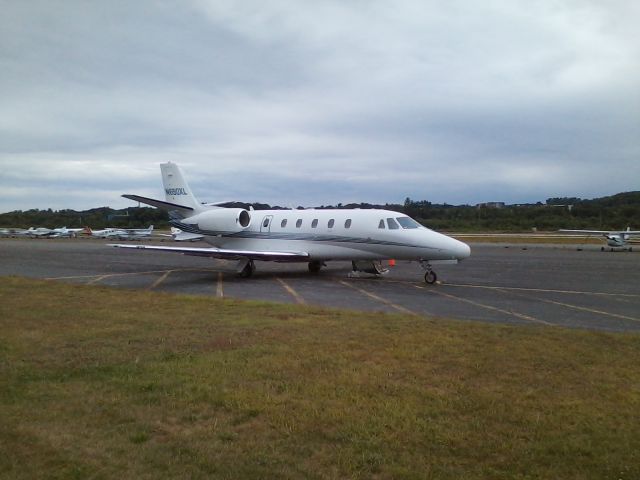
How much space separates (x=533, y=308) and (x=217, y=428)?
9.57 m

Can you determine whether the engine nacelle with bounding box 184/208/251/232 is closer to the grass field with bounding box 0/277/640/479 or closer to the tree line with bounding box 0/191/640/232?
the grass field with bounding box 0/277/640/479

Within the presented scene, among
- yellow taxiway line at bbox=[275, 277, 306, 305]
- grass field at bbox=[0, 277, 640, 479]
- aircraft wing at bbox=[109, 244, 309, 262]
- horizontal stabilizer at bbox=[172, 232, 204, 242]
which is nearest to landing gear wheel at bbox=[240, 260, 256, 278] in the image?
aircraft wing at bbox=[109, 244, 309, 262]

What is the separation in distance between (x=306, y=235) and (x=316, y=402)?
15.4 metres

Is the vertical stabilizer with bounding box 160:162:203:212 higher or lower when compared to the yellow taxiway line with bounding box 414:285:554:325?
higher

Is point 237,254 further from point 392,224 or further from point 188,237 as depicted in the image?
point 392,224

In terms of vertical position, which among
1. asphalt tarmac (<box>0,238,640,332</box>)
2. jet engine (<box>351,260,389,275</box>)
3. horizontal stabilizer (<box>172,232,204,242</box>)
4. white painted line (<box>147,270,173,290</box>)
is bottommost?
white painted line (<box>147,270,173,290</box>)

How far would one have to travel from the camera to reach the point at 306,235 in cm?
2042

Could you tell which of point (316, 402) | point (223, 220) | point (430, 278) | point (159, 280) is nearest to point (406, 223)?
point (430, 278)

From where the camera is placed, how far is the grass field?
394cm

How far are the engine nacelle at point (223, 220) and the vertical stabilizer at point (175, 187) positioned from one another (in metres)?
1.93

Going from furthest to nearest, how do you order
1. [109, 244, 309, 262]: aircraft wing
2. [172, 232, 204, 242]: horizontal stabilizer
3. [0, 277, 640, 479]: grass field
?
1. [172, 232, 204, 242]: horizontal stabilizer
2. [109, 244, 309, 262]: aircraft wing
3. [0, 277, 640, 479]: grass field

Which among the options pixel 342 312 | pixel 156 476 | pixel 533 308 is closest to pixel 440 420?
pixel 156 476

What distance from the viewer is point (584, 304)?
1288cm

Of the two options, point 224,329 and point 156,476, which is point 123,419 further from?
point 224,329
